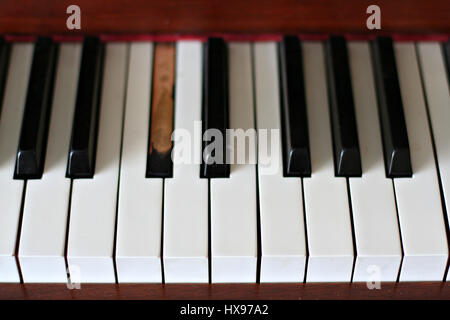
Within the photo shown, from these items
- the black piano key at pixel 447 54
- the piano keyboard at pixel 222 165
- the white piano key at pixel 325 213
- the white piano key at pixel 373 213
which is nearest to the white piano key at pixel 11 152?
the piano keyboard at pixel 222 165

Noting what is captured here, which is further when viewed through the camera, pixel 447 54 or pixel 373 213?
pixel 447 54

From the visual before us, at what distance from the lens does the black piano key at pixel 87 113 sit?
→ 54.1 inches

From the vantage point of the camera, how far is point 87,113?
1.43 metres

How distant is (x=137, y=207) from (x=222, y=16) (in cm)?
53

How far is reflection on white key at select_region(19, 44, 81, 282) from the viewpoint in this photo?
131 cm

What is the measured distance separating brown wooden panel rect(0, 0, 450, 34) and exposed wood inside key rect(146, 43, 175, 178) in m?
0.07

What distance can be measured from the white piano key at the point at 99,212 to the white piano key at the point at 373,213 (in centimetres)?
57

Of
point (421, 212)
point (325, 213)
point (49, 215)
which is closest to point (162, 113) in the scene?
point (49, 215)

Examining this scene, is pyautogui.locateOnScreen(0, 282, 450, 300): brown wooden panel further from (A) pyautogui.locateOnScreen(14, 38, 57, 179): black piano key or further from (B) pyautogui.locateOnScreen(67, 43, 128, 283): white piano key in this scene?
(A) pyautogui.locateOnScreen(14, 38, 57, 179): black piano key

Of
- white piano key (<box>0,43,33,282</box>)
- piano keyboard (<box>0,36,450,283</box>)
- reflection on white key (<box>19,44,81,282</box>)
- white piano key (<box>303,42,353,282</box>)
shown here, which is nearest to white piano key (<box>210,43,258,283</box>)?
piano keyboard (<box>0,36,450,283</box>)

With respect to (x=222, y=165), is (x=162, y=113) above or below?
above

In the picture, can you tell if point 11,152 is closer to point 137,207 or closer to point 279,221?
point 137,207

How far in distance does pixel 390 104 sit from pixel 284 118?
0.87 ft
